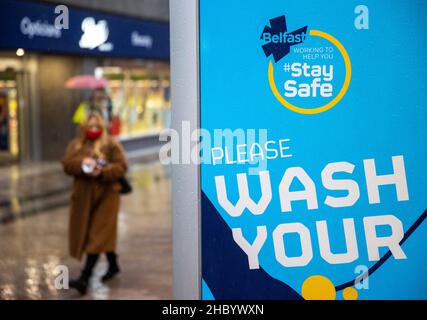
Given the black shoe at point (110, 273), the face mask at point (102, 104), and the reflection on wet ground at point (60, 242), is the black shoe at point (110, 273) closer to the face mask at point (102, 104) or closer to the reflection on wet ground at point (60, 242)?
the reflection on wet ground at point (60, 242)

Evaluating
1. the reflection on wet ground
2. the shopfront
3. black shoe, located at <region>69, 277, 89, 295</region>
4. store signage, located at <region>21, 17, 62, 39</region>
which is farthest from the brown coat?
store signage, located at <region>21, 17, 62, 39</region>

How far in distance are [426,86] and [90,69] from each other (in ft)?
→ 68.5

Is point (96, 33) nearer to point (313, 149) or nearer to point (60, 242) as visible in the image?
point (60, 242)

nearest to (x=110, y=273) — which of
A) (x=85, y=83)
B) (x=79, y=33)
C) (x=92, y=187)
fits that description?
(x=92, y=187)

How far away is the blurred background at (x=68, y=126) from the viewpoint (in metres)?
9.55

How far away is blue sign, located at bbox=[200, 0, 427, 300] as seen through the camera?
3547 millimetres

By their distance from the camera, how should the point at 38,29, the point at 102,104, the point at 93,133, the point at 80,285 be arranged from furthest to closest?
the point at 102,104 < the point at 38,29 < the point at 93,133 < the point at 80,285

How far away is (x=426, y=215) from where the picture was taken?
362cm

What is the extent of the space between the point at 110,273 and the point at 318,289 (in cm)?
551

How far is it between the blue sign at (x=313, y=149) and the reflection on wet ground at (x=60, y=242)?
4.45m

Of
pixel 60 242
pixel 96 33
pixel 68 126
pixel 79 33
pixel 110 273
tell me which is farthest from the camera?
pixel 79 33

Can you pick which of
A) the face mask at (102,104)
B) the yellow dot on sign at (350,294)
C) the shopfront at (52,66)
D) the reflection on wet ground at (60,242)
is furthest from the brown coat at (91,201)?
the face mask at (102,104)

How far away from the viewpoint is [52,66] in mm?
22859
